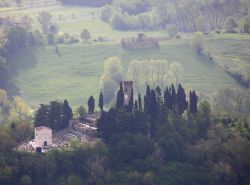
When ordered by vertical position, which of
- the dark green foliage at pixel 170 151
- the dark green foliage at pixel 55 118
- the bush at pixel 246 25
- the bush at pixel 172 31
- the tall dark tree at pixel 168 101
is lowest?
the dark green foliage at pixel 170 151

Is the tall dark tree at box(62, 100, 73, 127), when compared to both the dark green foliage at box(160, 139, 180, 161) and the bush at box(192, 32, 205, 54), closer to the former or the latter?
the dark green foliage at box(160, 139, 180, 161)

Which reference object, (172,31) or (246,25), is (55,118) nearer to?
(172,31)

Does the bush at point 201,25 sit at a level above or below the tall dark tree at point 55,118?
above

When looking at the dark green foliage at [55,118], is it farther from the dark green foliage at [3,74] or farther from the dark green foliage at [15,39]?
the dark green foliage at [15,39]

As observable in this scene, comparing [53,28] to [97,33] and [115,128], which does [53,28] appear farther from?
[115,128]

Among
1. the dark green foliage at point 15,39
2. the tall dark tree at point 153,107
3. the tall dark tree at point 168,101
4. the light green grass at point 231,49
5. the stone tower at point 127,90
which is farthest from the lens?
the dark green foliage at point 15,39

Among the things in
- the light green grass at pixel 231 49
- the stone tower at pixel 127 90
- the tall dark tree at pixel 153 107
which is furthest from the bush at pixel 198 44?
the tall dark tree at pixel 153 107

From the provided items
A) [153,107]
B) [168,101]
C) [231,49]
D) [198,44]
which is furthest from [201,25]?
[153,107]

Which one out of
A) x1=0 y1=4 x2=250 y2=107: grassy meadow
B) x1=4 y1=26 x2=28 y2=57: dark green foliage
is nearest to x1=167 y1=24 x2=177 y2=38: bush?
x1=0 y1=4 x2=250 y2=107: grassy meadow
